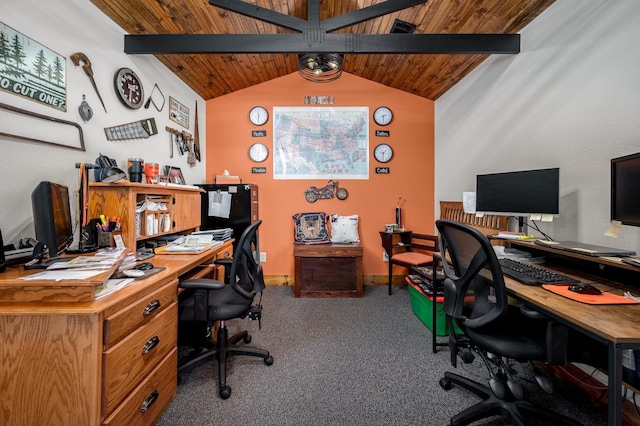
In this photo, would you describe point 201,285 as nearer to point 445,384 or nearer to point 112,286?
point 112,286

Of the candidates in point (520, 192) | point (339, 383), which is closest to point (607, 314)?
point (520, 192)

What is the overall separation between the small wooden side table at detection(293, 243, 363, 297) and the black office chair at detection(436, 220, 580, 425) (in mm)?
1754

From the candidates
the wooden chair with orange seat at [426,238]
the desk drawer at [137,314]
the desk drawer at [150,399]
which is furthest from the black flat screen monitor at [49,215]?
the wooden chair with orange seat at [426,238]

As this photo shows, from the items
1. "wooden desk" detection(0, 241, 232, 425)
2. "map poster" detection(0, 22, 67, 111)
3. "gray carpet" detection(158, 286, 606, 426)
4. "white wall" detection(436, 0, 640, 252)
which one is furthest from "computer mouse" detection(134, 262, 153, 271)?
"white wall" detection(436, 0, 640, 252)

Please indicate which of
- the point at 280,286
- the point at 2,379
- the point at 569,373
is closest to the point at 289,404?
the point at 2,379

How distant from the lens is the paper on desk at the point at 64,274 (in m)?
1.02

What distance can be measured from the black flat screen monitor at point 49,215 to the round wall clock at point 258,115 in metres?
2.59

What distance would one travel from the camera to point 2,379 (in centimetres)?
96

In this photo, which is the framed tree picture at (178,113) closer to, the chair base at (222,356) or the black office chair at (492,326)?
the chair base at (222,356)

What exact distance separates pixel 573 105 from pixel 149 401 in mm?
3073

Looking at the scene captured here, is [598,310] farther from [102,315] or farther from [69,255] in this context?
[69,255]

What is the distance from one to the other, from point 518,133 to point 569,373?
1809mm

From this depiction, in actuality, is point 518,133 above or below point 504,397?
above

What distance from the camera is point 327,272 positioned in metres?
3.21
